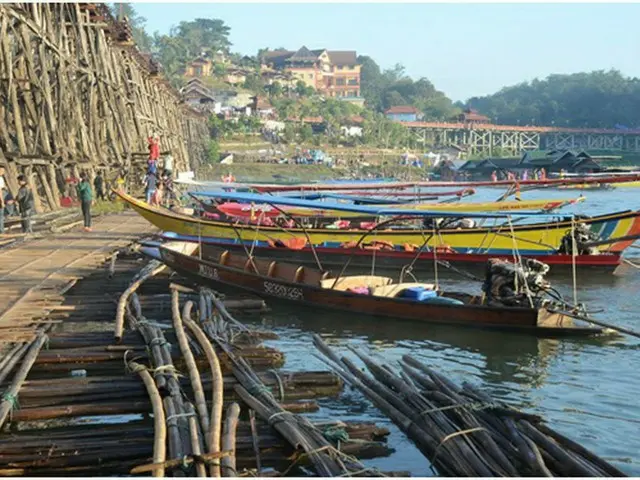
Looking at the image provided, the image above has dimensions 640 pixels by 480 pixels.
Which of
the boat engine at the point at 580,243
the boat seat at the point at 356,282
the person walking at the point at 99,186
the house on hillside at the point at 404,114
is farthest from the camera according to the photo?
the house on hillside at the point at 404,114

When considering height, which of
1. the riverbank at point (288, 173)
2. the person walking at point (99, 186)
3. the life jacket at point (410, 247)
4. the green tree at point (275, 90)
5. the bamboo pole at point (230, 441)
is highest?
the green tree at point (275, 90)

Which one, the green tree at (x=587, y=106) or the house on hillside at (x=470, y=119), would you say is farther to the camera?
the green tree at (x=587, y=106)

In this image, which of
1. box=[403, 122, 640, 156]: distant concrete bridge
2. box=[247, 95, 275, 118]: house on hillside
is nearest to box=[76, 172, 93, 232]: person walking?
box=[247, 95, 275, 118]: house on hillside

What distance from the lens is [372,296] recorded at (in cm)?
1455

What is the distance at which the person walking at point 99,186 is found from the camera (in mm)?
28359

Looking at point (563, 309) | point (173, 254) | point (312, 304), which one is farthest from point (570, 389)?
point (173, 254)

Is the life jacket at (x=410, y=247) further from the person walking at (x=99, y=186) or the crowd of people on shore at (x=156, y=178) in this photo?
the person walking at (x=99, y=186)

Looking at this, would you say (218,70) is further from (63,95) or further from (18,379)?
(18,379)

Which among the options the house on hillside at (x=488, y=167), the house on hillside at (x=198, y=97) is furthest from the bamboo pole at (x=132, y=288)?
the house on hillside at (x=198, y=97)

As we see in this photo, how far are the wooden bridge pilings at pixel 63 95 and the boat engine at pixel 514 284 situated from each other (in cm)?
1139

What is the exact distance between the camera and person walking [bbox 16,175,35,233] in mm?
18672

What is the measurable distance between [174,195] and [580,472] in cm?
3028

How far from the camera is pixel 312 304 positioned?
608 inches

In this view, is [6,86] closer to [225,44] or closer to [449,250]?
[449,250]
